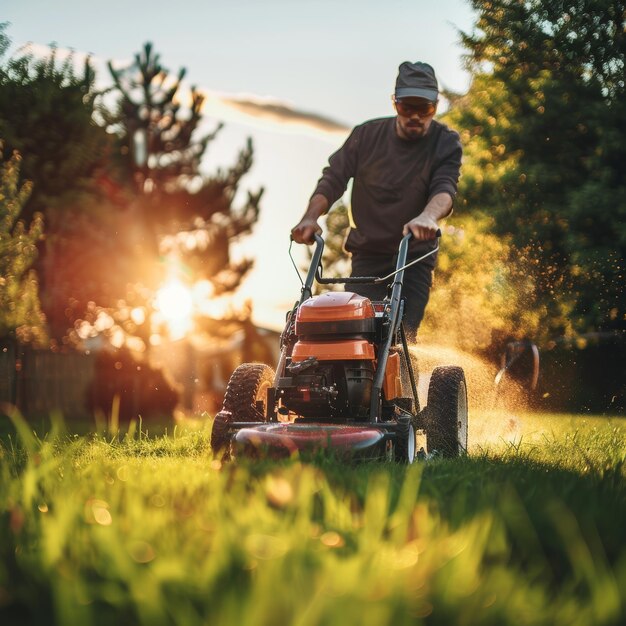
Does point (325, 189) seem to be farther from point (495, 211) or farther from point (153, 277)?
point (153, 277)

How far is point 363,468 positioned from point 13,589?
1.74 m

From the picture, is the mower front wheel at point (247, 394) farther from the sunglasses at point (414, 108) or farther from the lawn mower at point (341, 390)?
the sunglasses at point (414, 108)

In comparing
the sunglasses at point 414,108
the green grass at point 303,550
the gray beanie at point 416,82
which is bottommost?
the green grass at point 303,550

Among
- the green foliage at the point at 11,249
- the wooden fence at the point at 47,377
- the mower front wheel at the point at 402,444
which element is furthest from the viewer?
the wooden fence at the point at 47,377

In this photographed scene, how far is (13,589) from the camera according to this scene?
4.95 ft

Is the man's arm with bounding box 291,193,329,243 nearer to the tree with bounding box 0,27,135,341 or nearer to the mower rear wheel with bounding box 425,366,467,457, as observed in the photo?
the mower rear wheel with bounding box 425,366,467,457

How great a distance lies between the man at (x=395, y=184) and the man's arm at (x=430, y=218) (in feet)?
0.04

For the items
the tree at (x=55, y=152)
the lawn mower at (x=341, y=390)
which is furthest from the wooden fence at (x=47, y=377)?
the lawn mower at (x=341, y=390)

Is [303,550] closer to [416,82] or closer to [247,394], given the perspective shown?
[247,394]

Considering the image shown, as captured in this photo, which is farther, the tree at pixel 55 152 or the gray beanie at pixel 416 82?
the tree at pixel 55 152

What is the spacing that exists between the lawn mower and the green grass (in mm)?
1086

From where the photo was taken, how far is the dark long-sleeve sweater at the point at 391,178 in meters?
5.37

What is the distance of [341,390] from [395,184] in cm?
157

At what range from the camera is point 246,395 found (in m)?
4.70
